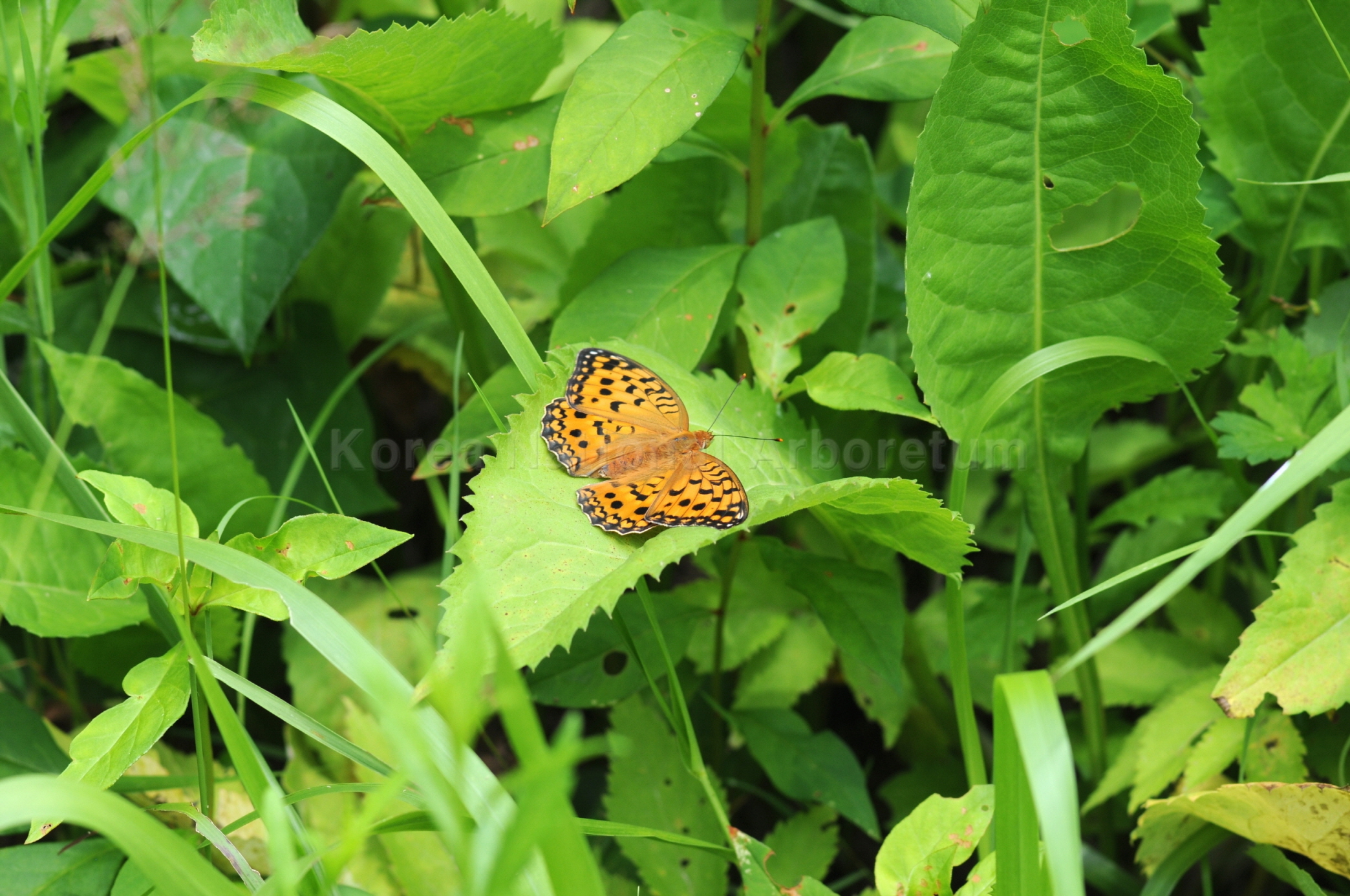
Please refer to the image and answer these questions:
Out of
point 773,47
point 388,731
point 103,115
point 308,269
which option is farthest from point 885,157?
point 388,731

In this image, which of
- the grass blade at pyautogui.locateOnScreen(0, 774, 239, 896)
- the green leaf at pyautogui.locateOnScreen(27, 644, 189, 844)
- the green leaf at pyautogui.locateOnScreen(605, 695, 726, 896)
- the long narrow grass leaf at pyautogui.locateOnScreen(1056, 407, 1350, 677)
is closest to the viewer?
the grass blade at pyautogui.locateOnScreen(0, 774, 239, 896)

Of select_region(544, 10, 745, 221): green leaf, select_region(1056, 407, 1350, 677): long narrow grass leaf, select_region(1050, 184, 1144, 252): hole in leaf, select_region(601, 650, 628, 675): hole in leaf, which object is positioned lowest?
select_region(601, 650, 628, 675): hole in leaf

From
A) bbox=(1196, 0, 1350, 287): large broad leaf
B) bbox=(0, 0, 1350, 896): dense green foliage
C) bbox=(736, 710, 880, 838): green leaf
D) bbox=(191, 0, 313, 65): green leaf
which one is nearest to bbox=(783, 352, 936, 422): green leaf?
bbox=(0, 0, 1350, 896): dense green foliage

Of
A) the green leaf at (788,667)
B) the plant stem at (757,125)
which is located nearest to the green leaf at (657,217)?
the plant stem at (757,125)

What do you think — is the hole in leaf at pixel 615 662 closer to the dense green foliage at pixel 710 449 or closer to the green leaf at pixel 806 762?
the dense green foliage at pixel 710 449

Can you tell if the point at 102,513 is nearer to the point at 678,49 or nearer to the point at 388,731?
the point at 388,731

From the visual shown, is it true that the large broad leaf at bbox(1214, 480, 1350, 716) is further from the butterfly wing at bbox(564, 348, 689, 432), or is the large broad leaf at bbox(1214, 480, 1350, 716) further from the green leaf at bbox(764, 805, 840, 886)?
the butterfly wing at bbox(564, 348, 689, 432)
